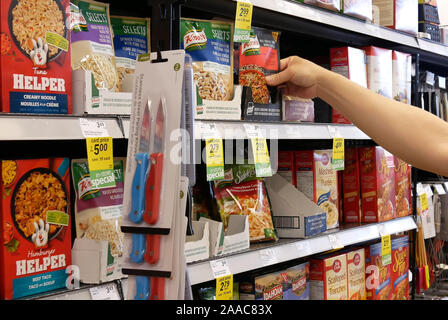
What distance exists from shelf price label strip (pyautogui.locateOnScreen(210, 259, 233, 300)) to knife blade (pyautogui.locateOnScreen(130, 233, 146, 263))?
700 mm

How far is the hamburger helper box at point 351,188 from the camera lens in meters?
2.79

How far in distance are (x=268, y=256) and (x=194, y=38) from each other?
0.79m

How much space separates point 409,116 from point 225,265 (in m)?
0.74

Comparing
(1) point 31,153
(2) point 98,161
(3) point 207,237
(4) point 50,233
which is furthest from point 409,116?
(1) point 31,153

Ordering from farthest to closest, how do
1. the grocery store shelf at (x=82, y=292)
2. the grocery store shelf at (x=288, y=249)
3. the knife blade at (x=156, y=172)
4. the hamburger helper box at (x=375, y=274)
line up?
the hamburger helper box at (x=375, y=274), the grocery store shelf at (x=288, y=249), the grocery store shelf at (x=82, y=292), the knife blade at (x=156, y=172)

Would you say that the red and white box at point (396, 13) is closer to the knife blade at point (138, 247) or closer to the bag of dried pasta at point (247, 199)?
the bag of dried pasta at point (247, 199)

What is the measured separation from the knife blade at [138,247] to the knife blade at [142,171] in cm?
3

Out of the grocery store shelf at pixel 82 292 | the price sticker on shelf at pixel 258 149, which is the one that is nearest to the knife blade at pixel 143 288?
the grocery store shelf at pixel 82 292

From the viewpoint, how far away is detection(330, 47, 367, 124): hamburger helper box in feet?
8.54

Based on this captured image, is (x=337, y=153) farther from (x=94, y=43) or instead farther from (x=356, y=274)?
(x=94, y=43)

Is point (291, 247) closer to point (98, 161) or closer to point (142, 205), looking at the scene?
point (98, 161)

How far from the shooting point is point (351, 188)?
2811 mm
